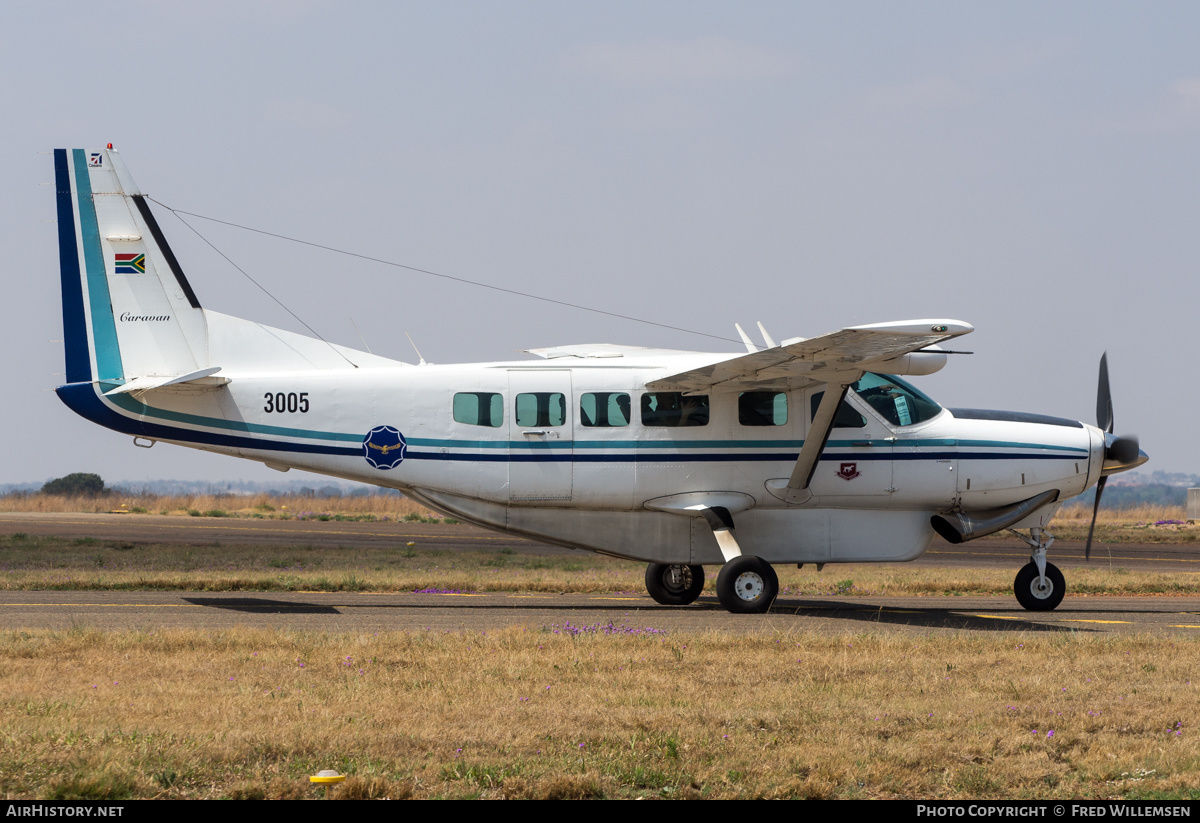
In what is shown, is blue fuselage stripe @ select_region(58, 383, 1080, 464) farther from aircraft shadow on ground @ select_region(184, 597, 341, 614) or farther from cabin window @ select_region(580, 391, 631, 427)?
aircraft shadow on ground @ select_region(184, 597, 341, 614)

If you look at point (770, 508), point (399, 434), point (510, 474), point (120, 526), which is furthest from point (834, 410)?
point (120, 526)

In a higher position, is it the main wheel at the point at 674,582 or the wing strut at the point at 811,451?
the wing strut at the point at 811,451

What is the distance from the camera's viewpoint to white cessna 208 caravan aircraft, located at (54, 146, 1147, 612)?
16562 millimetres

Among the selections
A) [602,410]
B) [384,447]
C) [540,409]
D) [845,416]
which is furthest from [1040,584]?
[384,447]

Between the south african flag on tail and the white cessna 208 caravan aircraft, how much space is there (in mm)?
40

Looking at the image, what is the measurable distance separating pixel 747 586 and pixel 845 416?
3.08 m

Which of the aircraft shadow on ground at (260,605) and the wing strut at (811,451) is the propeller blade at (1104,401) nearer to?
the wing strut at (811,451)

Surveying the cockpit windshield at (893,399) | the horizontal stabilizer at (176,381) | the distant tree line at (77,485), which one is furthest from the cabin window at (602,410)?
the distant tree line at (77,485)

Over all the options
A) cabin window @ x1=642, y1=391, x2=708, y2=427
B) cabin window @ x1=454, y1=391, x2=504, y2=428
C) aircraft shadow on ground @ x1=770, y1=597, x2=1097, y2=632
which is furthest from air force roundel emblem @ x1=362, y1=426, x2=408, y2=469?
aircraft shadow on ground @ x1=770, y1=597, x2=1097, y2=632

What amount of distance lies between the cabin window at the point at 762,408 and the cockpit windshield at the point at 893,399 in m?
A: 1.18

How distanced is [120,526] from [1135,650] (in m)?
39.4

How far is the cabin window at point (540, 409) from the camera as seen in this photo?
55.7 feet

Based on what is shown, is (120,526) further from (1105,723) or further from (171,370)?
(1105,723)

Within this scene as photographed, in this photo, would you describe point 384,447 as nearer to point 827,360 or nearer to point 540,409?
point 540,409
